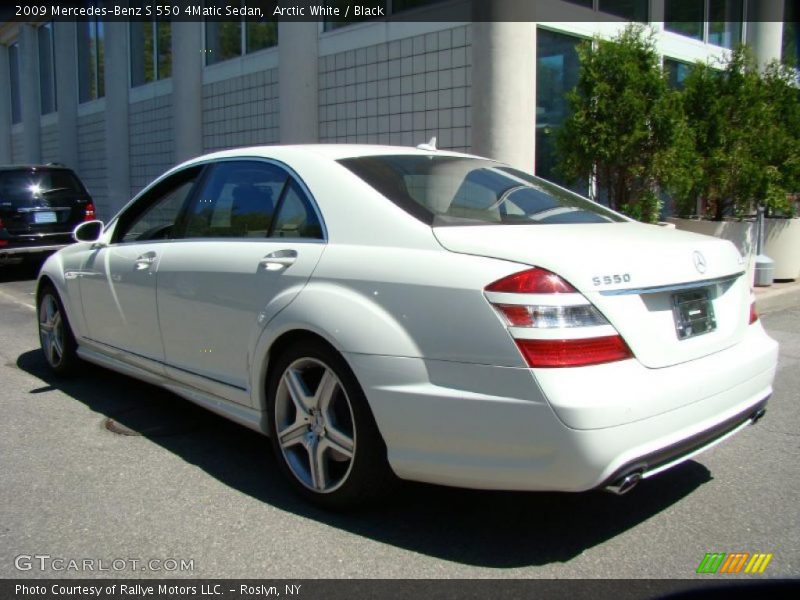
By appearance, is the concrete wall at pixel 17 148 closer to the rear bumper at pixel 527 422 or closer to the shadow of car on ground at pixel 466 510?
the shadow of car on ground at pixel 466 510

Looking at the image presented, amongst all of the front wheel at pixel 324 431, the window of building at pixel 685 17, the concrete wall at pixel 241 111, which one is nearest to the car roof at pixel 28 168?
the concrete wall at pixel 241 111

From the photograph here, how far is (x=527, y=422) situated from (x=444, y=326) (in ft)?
1.52

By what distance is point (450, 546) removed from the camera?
3.09m

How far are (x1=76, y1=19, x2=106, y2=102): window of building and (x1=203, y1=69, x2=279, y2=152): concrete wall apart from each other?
20.9 feet

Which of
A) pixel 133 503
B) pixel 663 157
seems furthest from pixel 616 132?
pixel 133 503

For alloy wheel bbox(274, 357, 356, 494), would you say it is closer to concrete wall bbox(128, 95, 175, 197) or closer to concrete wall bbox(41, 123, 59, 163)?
concrete wall bbox(128, 95, 175, 197)

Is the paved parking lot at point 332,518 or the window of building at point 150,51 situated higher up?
the window of building at point 150,51

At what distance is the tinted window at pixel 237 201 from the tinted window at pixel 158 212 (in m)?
0.22

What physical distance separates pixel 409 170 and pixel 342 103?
818 cm

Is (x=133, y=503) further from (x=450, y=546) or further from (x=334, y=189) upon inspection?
(x=334, y=189)

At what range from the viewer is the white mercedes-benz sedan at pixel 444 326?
8.84ft

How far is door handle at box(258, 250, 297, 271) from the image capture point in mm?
3467

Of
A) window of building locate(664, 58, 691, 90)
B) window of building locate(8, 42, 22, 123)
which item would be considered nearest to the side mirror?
window of building locate(664, 58, 691, 90)

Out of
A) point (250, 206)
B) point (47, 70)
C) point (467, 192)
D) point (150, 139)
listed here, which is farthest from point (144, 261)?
point (47, 70)
